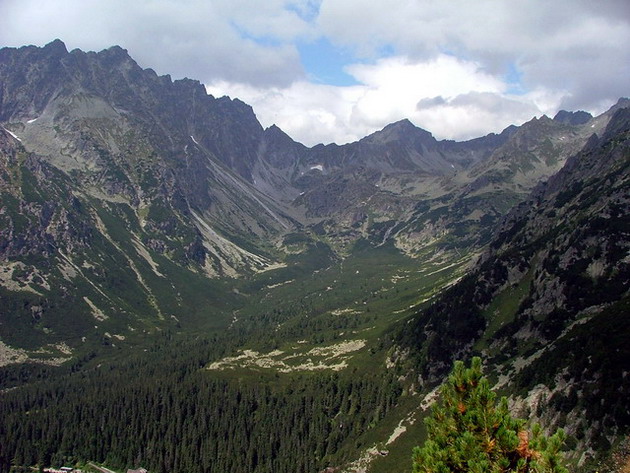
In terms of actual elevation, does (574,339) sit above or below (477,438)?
below

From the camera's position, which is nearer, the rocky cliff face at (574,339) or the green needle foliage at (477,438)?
the green needle foliage at (477,438)

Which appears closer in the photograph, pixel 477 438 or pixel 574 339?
pixel 477 438

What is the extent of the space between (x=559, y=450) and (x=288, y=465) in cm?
16850

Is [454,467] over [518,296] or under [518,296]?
over

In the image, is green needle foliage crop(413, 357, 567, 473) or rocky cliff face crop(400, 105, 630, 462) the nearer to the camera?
green needle foliage crop(413, 357, 567, 473)

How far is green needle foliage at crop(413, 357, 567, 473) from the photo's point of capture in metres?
32.2

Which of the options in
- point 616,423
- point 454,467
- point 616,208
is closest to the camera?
point 454,467

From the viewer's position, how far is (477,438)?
34.1m

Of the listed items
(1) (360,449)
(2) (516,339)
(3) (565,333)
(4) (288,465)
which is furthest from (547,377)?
(4) (288,465)

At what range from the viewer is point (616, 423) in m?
93.1

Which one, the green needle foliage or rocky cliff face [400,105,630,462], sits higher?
the green needle foliage

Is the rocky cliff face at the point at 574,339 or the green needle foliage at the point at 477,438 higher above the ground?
the green needle foliage at the point at 477,438

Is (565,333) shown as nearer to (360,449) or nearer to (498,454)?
(360,449)

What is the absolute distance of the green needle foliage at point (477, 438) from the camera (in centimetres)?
3222
